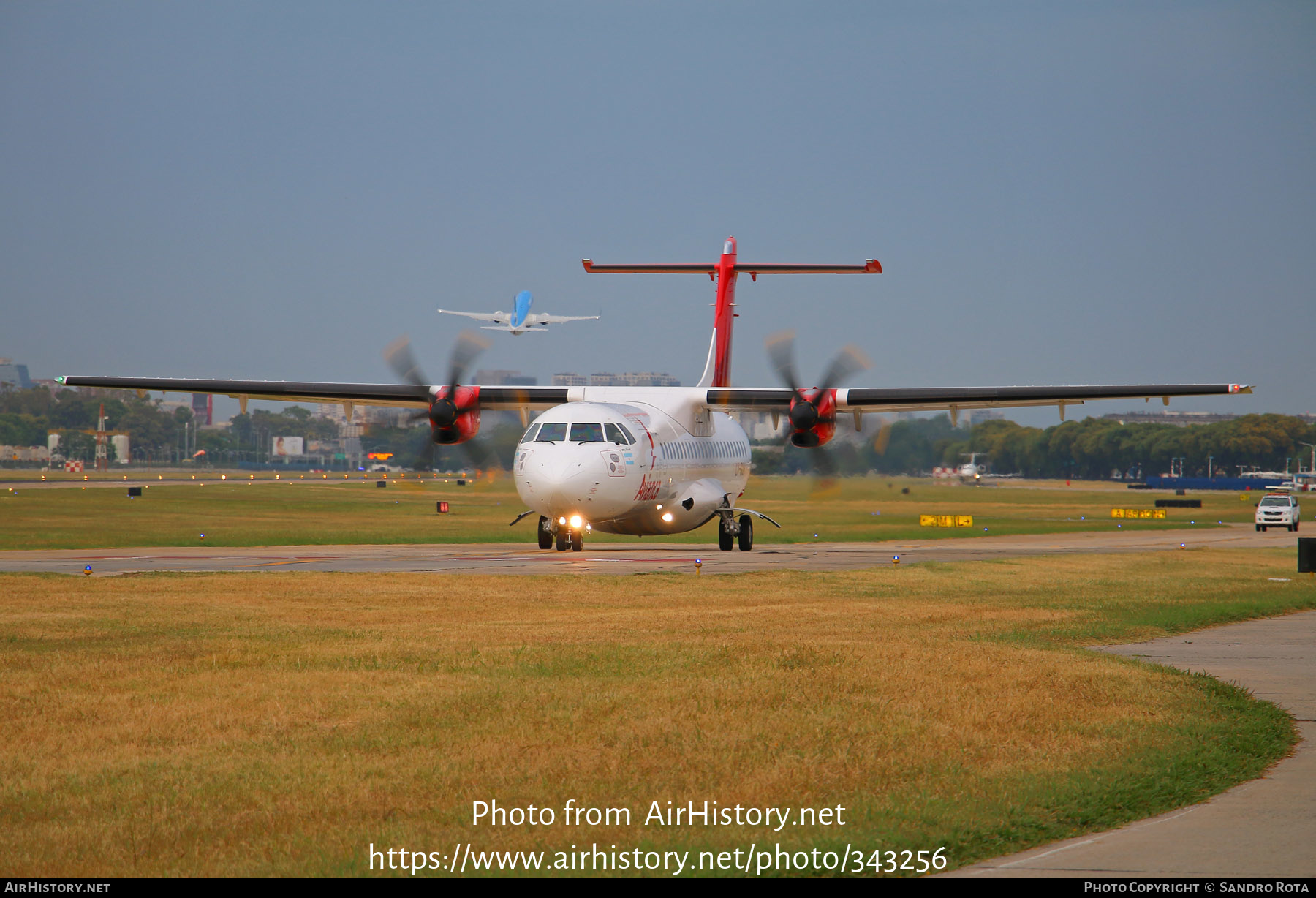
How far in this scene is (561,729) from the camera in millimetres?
9578

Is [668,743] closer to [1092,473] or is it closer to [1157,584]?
[1157,584]

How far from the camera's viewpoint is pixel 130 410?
634 feet

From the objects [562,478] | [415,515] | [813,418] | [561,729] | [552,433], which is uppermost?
[813,418]

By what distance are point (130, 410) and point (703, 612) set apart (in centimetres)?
19165

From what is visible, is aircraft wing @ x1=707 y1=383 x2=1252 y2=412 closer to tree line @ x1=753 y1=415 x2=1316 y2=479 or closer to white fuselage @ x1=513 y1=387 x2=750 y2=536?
white fuselage @ x1=513 y1=387 x2=750 y2=536

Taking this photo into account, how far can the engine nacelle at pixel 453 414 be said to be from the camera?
107 feet

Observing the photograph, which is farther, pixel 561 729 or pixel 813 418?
pixel 813 418

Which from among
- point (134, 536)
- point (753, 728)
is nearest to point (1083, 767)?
point (753, 728)

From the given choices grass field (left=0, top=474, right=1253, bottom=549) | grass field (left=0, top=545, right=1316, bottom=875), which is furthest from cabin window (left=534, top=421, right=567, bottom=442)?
grass field (left=0, top=545, right=1316, bottom=875)

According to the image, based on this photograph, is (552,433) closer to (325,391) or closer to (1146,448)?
(325,391)

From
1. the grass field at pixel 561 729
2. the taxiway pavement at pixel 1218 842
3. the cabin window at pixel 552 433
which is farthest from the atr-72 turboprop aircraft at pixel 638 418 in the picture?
the taxiway pavement at pixel 1218 842

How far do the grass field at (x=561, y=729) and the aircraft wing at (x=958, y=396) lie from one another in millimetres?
15030

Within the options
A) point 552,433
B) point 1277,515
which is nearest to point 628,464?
point 552,433

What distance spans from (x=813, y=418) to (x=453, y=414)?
8972 millimetres
